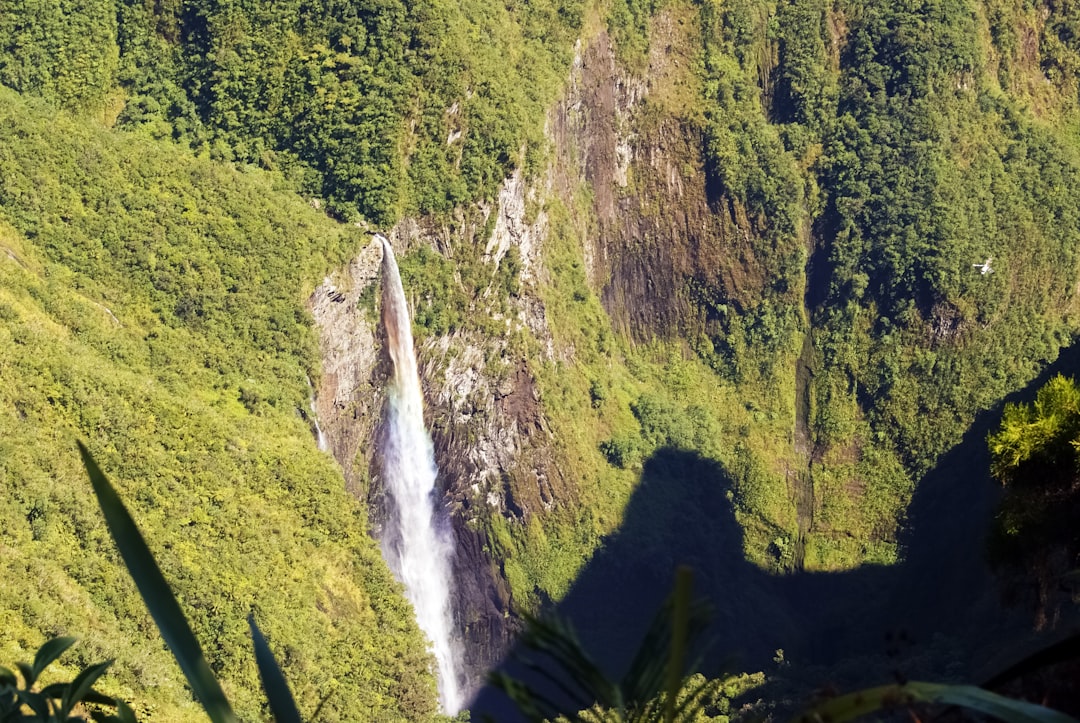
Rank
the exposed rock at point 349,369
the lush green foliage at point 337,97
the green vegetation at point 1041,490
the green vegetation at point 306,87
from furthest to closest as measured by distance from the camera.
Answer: the lush green foliage at point 337,97 → the green vegetation at point 306,87 → the exposed rock at point 349,369 → the green vegetation at point 1041,490

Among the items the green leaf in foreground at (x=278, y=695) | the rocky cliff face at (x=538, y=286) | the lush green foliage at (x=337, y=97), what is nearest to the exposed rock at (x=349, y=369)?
the rocky cliff face at (x=538, y=286)

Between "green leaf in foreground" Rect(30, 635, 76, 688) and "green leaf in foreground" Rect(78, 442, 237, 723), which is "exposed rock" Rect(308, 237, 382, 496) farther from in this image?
"green leaf in foreground" Rect(78, 442, 237, 723)

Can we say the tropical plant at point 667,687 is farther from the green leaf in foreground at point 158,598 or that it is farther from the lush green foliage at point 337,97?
the lush green foliage at point 337,97

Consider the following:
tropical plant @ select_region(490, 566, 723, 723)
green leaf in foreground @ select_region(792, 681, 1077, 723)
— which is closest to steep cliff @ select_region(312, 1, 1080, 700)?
tropical plant @ select_region(490, 566, 723, 723)

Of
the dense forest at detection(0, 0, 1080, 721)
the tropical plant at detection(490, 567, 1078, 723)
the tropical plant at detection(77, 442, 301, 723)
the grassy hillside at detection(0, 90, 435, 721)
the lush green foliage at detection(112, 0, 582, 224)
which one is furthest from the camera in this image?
the lush green foliage at detection(112, 0, 582, 224)

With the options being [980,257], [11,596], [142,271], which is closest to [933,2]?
[980,257]

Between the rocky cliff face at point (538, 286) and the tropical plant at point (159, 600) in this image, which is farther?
the rocky cliff face at point (538, 286)
